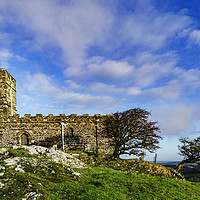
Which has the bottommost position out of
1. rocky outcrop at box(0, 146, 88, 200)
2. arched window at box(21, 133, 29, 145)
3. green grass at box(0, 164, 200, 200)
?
green grass at box(0, 164, 200, 200)

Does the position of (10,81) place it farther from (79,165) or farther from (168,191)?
(168,191)

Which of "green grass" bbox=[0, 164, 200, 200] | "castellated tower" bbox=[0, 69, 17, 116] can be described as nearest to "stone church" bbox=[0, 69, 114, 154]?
"castellated tower" bbox=[0, 69, 17, 116]

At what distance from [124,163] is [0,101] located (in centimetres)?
1879

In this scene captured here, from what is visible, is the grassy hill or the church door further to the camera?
the church door

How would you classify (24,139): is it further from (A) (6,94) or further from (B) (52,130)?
(A) (6,94)

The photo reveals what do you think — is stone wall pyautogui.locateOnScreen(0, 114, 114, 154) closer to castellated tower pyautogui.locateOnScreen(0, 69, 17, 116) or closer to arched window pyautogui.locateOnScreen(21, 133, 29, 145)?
arched window pyautogui.locateOnScreen(21, 133, 29, 145)

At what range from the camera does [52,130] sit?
25109 millimetres

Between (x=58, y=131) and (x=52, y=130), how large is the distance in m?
0.83

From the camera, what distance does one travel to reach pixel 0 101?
25.5 meters

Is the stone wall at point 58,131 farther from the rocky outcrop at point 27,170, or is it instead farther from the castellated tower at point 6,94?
the rocky outcrop at point 27,170

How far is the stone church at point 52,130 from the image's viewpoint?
81.1ft

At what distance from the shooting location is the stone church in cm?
2472

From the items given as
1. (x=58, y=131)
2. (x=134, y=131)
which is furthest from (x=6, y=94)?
(x=134, y=131)

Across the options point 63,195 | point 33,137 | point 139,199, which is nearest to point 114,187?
point 139,199
